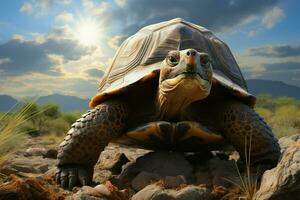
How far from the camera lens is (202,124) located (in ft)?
14.8

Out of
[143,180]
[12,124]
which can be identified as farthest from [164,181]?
[12,124]

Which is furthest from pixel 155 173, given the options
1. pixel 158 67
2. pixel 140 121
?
pixel 158 67

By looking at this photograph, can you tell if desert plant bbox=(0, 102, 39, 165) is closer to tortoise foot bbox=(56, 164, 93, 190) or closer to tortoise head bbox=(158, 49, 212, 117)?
tortoise foot bbox=(56, 164, 93, 190)

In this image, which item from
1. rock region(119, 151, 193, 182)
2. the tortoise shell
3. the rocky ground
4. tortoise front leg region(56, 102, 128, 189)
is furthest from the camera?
the tortoise shell

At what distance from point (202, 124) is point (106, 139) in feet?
3.64

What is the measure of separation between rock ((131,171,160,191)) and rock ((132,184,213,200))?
509 millimetres

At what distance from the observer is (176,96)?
13.4 ft

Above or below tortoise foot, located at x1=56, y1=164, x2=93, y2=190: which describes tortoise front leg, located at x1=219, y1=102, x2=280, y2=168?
above

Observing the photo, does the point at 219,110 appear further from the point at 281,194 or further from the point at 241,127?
the point at 281,194

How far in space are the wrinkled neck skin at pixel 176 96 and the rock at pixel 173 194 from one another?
1.13 m

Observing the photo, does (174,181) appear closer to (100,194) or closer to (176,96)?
(100,194)

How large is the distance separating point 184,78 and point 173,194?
4.13 ft

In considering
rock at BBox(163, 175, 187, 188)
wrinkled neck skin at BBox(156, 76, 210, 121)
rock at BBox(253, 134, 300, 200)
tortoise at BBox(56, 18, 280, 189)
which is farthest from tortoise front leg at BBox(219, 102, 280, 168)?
rock at BBox(253, 134, 300, 200)

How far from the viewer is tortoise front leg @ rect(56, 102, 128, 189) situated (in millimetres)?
4059
